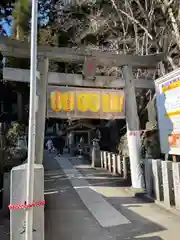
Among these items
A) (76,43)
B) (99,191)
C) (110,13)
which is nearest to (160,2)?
(110,13)

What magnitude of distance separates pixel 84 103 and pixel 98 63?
125cm

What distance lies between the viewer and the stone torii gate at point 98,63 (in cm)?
678

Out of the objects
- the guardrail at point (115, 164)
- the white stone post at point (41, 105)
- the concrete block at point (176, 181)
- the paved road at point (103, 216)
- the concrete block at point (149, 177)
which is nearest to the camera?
the paved road at point (103, 216)

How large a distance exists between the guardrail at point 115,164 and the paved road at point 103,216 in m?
1.70

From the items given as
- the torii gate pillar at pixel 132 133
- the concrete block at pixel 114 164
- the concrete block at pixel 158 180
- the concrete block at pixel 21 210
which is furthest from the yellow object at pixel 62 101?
the concrete block at pixel 114 164

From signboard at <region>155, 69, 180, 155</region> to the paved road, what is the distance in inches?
60.2

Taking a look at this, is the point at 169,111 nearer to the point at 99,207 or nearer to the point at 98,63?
the point at 98,63

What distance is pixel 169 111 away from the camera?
6.62 meters

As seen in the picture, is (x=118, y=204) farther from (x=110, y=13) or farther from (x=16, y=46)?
(x=110, y=13)

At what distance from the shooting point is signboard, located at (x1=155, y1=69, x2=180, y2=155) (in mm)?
6273

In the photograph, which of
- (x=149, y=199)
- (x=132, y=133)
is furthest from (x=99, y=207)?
(x=132, y=133)

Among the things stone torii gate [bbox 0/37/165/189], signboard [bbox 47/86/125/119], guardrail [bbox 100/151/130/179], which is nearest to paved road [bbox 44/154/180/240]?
stone torii gate [bbox 0/37/165/189]

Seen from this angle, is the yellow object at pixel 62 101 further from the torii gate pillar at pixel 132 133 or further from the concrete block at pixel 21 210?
the concrete block at pixel 21 210

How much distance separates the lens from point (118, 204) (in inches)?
259
